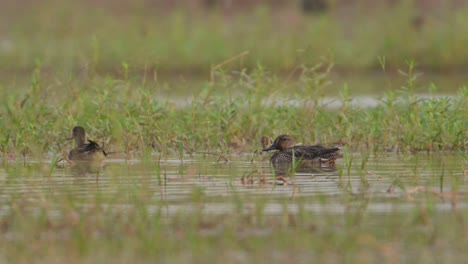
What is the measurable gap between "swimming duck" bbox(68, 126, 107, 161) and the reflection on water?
0.14 meters

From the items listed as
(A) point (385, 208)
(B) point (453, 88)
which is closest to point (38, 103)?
(A) point (385, 208)

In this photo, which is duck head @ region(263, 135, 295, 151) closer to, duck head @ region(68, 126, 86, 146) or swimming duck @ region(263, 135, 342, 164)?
swimming duck @ region(263, 135, 342, 164)

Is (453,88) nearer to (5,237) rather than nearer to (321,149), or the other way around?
(321,149)

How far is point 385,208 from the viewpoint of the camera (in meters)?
9.80

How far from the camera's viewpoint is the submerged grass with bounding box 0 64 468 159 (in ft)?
47.2

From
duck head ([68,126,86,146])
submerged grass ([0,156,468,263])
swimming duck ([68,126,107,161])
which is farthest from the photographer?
duck head ([68,126,86,146])

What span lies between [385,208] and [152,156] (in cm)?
471

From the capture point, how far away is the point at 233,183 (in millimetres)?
11555

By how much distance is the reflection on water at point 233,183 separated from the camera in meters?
10.2

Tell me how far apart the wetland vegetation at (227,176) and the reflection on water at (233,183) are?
19mm

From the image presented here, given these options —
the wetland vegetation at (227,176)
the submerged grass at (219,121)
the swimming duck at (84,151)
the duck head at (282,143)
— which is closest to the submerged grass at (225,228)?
the wetland vegetation at (227,176)

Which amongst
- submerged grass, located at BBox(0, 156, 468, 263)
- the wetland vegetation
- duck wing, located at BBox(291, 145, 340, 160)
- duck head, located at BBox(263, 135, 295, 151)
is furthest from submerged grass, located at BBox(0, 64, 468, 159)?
submerged grass, located at BBox(0, 156, 468, 263)

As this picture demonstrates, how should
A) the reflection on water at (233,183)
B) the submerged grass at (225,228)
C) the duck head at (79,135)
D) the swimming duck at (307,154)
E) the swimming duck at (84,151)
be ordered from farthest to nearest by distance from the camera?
the duck head at (79,135), the swimming duck at (84,151), the swimming duck at (307,154), the reflection on water at (233,183), the submerged grass at (225,228)

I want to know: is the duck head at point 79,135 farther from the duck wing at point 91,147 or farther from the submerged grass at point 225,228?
the submerged grass at point 225,228
